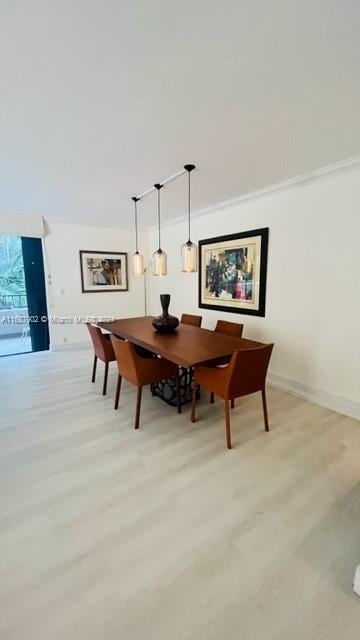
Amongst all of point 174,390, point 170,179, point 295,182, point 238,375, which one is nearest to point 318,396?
point 238,375

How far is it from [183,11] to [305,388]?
3.21m

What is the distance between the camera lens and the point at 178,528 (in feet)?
5.11

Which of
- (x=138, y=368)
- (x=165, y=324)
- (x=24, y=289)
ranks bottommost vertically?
(x=138, y=368)

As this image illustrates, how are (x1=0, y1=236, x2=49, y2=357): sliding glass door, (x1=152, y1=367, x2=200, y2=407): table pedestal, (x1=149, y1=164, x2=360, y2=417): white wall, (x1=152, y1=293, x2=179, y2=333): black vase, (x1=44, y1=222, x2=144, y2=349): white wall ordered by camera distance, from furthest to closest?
(x1=44, y1=222, x2=144, y2=349): white wall, (x1=0, y1=236, x2=49, y2=357): sliding glass door, (x1=152, y1=293, x2=179, y2=333): black vase, (x1=152, y1=367, x2=200, y2=407): table pedestal, (x1=149, y1=164, x2=360, y2=417): white wall

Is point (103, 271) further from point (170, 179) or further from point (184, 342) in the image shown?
point (184, 342)

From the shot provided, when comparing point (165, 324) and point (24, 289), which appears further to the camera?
point (24, 289)

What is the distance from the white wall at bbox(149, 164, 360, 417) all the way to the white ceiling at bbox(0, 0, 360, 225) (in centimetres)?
40

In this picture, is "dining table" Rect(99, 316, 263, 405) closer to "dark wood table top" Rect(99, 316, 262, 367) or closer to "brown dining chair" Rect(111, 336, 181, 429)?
"dark wood table top" Rect(99, 316, 262, 367)

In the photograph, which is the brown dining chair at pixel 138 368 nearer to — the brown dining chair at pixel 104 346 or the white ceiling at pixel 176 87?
the brown dining chair at pixel 104 346

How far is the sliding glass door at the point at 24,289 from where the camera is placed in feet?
15.6

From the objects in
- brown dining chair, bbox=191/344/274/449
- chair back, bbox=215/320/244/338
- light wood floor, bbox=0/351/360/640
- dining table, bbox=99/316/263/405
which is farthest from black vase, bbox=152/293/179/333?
light wood floor, bbox=0/351/360/640

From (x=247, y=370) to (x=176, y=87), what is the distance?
1984 mm

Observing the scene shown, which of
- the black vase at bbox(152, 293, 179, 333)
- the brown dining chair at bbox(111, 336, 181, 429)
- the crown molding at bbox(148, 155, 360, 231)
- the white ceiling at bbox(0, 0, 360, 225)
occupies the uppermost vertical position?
the white ceiling at bbox(0, 0, 360, 225)

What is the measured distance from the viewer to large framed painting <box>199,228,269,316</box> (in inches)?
139
